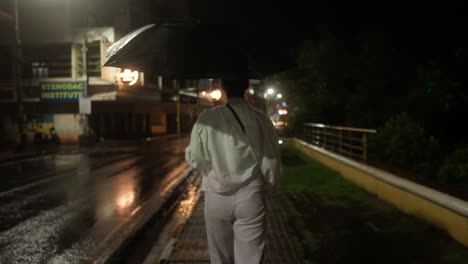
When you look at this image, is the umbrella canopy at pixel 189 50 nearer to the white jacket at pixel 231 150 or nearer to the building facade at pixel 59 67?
the white jacket at pixel 231 150

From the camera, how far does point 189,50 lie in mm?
3877

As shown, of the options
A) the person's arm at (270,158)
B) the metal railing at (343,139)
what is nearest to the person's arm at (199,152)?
the person's arm at (270,158)

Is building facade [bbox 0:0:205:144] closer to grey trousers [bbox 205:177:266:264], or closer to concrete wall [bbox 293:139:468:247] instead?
concrete wall [bbox 293:139:468:247]

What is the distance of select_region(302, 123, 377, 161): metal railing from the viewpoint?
11.5 m

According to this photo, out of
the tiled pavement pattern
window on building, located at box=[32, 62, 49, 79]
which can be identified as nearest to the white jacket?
the tiled pavement pattern

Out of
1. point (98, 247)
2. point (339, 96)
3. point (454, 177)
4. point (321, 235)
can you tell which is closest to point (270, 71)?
point (321, 235)

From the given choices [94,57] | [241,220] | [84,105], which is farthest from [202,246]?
[94,57]

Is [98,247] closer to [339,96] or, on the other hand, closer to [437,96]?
[437,96]

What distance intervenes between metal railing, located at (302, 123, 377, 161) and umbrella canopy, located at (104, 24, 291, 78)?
713 cm

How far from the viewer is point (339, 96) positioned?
19078 millimetres

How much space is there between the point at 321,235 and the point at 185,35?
11.9 feet

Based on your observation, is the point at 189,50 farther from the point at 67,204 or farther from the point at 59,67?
the point at 59,67

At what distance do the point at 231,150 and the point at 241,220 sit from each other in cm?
47

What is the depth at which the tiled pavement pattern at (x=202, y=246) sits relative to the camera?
17.5 feet
